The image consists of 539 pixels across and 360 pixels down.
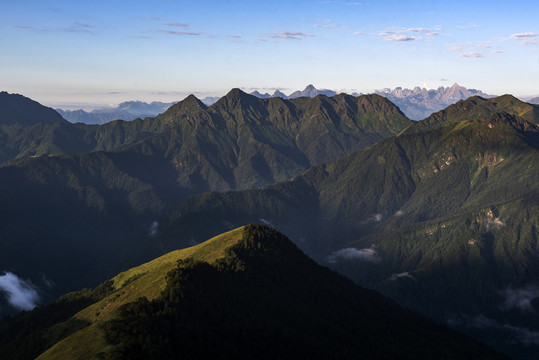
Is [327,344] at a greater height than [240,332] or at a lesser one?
lesser

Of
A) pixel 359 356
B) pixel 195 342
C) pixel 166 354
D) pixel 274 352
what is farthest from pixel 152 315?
pixel 359 356

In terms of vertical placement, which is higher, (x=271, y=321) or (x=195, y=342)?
(x=195, y=342)

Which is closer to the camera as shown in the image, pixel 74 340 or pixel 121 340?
pixel 121 340

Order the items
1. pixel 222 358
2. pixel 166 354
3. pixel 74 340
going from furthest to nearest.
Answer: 1. pixel 74 340
2. pixel 222 358
3. pixel 166 354

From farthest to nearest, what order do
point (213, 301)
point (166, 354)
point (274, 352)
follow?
point (213, 301) → point (274, 352) → point (166, 354)

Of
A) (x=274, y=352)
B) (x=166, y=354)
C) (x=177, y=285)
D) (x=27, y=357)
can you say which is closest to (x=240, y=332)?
(x=274, y=352)

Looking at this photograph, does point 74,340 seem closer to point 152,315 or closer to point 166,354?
point 152,315

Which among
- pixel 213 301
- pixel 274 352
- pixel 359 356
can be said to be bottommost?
pixel 359 356

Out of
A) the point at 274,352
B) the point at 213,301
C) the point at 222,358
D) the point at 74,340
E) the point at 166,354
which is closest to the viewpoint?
the point at 166,354

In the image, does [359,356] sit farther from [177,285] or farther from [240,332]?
[177,285]
